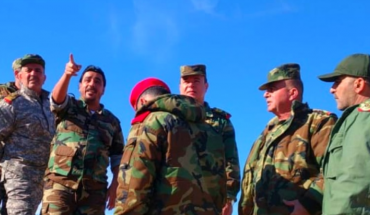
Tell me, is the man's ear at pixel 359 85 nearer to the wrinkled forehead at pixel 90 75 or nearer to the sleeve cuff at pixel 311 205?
the sleeve cuff at pixel 311 205

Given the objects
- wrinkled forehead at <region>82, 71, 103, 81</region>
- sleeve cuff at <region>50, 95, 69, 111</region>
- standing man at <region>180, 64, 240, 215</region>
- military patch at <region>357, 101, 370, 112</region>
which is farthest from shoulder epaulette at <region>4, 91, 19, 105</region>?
military patch at <region>357, 101, 370, 112</region>

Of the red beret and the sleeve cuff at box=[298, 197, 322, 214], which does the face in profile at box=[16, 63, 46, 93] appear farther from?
the sleeve cuff at box=[298, 197, 322, 214]

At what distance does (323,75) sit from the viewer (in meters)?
5.12

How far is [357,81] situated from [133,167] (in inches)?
81.1

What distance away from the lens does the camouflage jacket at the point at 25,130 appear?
7.93 meters

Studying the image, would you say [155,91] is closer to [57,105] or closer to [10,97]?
[57,105]

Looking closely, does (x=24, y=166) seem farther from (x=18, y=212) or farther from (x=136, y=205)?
(x=136, y=205)

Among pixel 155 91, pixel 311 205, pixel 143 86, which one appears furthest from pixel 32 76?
pixel 311 205

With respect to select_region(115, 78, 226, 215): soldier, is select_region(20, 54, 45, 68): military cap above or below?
above

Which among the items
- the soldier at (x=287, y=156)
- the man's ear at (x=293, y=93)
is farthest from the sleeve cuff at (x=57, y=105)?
the man's ear at (x=293, y=93)

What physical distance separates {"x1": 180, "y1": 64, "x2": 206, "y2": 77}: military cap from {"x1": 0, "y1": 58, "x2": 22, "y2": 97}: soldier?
2550 mm

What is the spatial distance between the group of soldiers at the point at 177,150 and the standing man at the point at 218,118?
1 cm

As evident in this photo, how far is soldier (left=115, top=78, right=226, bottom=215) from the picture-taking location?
4.69 m

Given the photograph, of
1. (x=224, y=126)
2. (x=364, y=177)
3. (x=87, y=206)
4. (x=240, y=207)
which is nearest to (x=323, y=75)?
(x=364, y=177)
